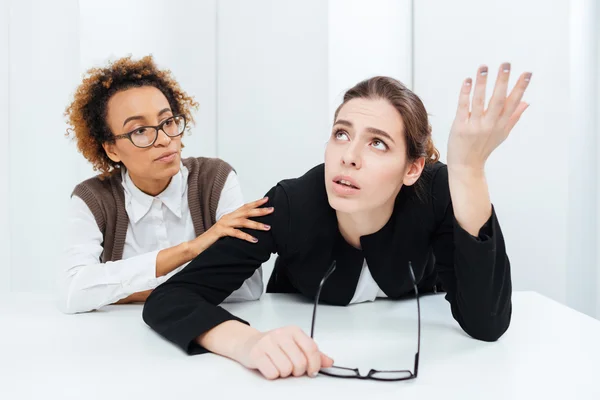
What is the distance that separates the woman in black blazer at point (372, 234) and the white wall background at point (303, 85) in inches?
45.9

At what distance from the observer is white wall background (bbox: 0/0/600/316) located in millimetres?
2492

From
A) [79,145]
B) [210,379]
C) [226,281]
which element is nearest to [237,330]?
[210,379]

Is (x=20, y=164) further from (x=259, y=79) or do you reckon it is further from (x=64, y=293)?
(x=64, y=293)

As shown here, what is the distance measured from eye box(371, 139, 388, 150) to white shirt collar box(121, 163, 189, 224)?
737 mm

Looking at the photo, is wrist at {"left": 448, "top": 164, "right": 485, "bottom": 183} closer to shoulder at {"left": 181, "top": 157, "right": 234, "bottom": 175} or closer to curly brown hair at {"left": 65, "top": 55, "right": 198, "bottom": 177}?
shoulder at {"left": 181, "top": 157, "right": 234, "bottom": 175}

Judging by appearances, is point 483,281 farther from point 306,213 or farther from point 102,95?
point 102,95

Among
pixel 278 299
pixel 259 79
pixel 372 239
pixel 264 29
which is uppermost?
pixel 264 29

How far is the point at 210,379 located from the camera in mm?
1019

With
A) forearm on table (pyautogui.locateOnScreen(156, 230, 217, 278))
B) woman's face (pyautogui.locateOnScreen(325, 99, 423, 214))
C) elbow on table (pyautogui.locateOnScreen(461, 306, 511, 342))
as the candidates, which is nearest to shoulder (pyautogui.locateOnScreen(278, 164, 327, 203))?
woman's face (pyautogui.locateOnScreen(325, 99, 423, 214))

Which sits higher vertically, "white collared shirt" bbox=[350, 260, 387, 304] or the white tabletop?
"white collared shirt" bbox=[350, 260, 387, 304]

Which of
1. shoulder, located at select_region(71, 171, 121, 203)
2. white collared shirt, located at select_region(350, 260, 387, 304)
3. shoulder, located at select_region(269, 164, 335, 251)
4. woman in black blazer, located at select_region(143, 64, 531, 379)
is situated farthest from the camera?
shoulder, located at select_region(71, 171, 121, 203)

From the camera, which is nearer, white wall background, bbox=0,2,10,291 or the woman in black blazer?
the woman in black blazer

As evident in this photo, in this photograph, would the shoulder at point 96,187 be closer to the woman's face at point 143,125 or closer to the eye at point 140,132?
the woman's face at point 143,125

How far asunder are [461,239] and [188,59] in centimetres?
203
